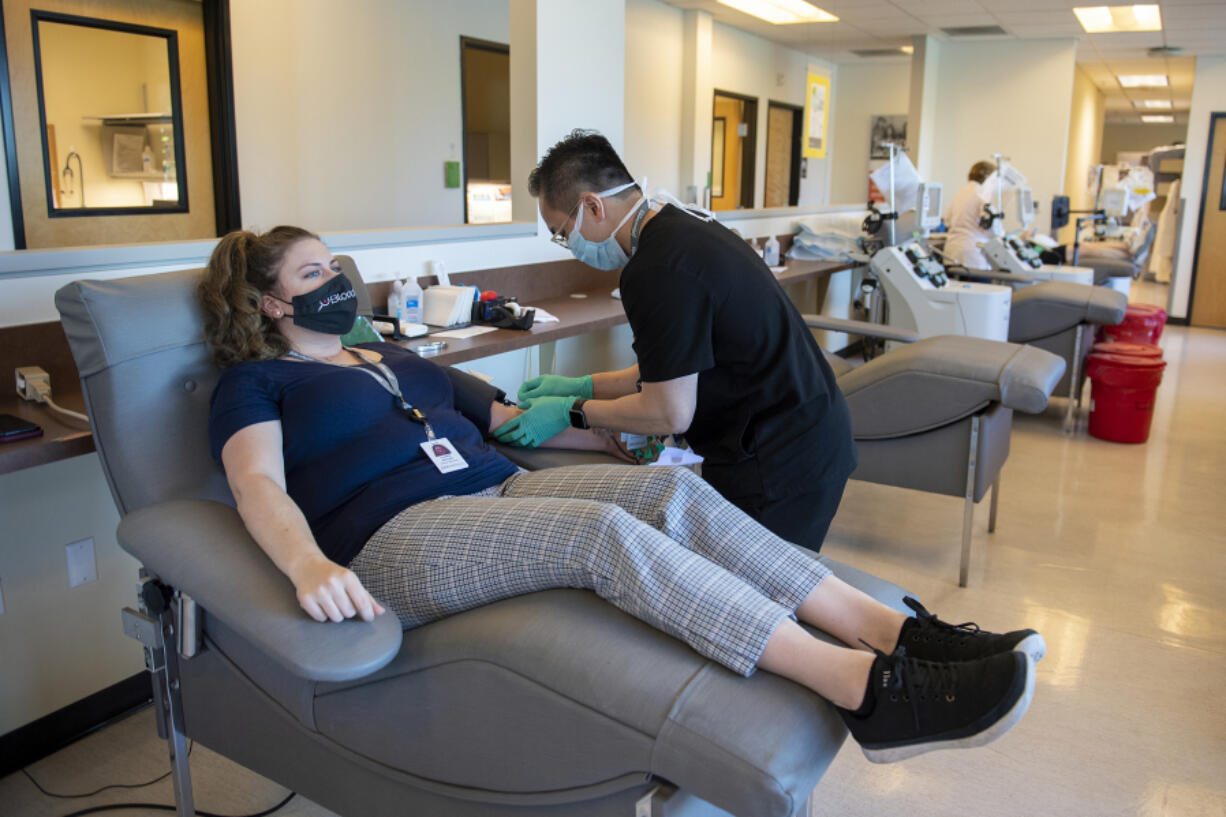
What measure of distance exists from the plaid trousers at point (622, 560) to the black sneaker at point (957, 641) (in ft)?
0.54

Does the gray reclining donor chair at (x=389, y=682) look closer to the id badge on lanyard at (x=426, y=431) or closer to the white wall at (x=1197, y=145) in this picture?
the id badge on lanyard at (x=426, y=431)

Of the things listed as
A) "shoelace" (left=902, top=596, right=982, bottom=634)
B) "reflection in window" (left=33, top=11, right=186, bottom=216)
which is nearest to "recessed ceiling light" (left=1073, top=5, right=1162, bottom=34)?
"reflection in window" (left=33, top=11, right=186, bottom=216)

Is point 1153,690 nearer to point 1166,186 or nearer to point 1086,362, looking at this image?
point 1086,362

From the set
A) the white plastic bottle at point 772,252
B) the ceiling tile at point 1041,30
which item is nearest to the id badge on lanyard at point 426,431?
the white plastic bottle at point 772,252

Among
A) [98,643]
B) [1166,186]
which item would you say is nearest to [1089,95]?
[1166,186]

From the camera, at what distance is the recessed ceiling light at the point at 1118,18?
6977 mm

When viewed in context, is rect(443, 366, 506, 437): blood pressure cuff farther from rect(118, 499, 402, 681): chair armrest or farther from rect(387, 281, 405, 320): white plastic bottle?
rect(387, 281, 405, 320): white plastic bottle

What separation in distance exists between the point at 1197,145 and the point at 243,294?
880 cm

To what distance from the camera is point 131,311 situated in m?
1.61

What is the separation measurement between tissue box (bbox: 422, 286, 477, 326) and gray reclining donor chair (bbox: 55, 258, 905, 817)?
117 centimetres

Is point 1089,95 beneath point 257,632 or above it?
above

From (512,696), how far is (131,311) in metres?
0.93

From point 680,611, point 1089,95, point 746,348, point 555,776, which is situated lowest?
point 555,776

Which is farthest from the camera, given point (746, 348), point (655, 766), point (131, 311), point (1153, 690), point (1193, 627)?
point (1193, 627)
